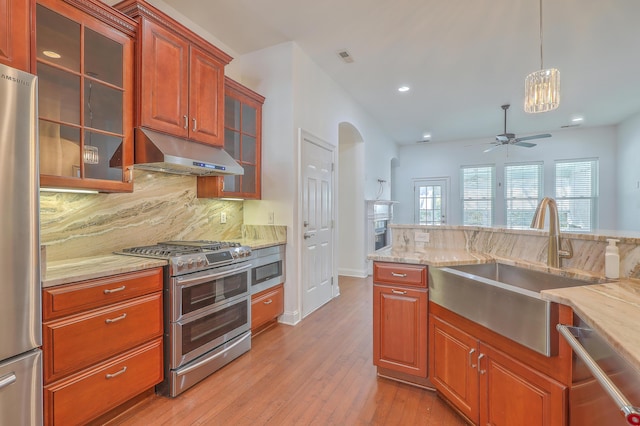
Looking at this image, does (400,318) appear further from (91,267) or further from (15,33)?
(15,33)

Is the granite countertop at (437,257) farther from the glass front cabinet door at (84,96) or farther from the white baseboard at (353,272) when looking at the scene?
the white baseboard at (353,272)

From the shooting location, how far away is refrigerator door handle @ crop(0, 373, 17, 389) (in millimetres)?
1276

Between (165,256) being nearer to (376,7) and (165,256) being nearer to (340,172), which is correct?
(376,7)

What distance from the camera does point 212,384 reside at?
2.21m

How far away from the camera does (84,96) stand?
192cm

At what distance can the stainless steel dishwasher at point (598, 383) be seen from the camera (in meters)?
0.84


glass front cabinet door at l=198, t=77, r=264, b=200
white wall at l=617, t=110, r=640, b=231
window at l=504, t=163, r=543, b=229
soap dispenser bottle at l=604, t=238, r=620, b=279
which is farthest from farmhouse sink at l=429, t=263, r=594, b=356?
window at l=504, t=163, r=543, b=229

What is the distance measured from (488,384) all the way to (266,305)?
2082 millimetres

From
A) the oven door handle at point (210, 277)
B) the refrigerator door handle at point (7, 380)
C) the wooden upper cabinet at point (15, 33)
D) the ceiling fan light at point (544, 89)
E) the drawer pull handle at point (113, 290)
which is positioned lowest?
the refrigerator door handle at point (7, 380)

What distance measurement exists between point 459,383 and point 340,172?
4.35 m

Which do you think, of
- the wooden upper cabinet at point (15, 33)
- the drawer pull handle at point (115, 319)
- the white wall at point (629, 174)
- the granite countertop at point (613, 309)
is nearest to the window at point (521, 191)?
the white wall at point (629, 174)

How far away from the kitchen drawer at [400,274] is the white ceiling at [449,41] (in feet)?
7.57

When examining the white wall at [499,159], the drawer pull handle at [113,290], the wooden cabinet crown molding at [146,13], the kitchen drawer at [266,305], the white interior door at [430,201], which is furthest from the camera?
the white interior door at [430,201]

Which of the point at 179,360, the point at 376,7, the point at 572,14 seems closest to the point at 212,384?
the point at 179,360
